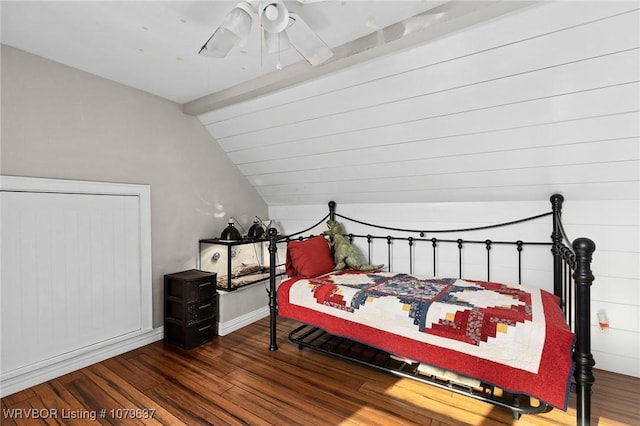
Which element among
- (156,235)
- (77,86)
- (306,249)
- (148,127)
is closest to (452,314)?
(306,249)

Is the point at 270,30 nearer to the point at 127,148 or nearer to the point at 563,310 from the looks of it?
the point at 127,148

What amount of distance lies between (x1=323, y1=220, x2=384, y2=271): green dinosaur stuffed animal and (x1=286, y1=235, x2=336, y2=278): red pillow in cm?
10

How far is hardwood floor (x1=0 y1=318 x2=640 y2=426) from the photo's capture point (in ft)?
5.28

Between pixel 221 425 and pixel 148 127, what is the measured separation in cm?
220

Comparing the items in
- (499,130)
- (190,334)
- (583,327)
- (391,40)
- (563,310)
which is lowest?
(190,334)

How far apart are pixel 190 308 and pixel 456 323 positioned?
6.23 feet

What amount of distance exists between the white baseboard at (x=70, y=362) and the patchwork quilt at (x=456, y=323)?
120cm

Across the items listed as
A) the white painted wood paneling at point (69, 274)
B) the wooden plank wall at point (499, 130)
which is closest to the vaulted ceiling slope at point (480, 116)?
the wooden plank wall at point (499, 130)

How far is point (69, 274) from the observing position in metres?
2.09

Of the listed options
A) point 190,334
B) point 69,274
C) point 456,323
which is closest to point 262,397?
point 190,334

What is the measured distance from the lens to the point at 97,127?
225 centimetres

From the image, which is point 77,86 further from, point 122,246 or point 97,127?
point 122,246

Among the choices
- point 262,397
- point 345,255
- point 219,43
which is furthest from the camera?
point 345,255

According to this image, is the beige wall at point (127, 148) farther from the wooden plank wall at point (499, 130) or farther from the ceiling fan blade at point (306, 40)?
the ceiling fan blade at point (306, 40)
